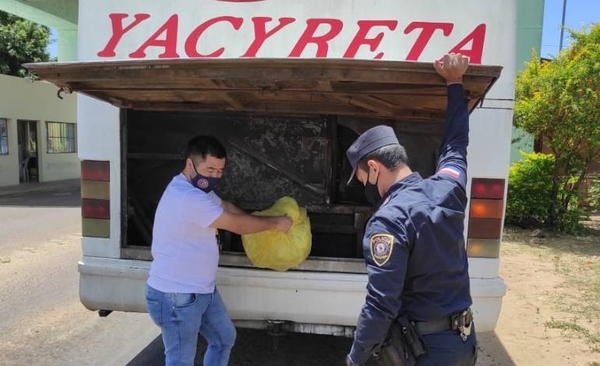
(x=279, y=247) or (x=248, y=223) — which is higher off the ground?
(x=248, y=223)

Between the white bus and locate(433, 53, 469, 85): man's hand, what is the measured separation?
150 mm

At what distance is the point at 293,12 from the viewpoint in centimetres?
323

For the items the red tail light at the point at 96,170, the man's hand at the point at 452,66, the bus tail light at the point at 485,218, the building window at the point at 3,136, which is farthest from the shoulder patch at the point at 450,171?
the building window at the point at 3,136

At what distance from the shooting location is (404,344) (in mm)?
2148

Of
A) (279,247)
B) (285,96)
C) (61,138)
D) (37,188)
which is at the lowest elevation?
(37,188)

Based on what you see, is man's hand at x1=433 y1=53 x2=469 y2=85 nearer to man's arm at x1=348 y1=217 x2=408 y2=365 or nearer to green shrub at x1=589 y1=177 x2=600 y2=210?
man's arm at x1=348 y1=217 x2=408 y2=365

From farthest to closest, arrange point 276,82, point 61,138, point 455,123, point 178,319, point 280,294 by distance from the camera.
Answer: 1. point 61,138
2. point 280,294
3. point 178,319
4. point 276,82
5. point 455,123

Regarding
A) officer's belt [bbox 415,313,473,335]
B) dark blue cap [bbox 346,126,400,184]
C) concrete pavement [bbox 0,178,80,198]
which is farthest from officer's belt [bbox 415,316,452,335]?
concrete pavement [bbox 0,178,80,198]

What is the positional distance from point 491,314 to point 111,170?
255cm

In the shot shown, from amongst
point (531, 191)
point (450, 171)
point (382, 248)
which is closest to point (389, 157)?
point (450, 171)

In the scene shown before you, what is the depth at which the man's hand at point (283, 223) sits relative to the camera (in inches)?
129

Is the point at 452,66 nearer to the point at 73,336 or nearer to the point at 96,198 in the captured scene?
the point at 96,198

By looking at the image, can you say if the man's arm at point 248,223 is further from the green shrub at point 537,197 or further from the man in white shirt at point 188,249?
the green shrub at point 537,197

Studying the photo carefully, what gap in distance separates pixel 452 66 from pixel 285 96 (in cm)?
123
